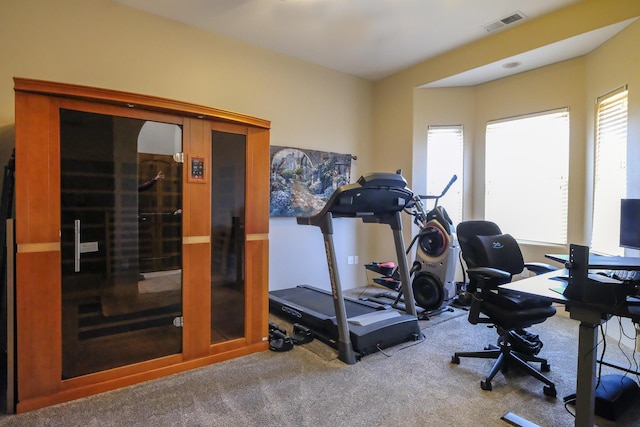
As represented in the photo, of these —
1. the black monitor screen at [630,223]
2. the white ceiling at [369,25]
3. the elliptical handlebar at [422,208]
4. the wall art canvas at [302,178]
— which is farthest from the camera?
the wall art canvas at [302,178]

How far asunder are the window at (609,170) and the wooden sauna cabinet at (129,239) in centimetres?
342

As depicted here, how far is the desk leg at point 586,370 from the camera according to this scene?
1.74 meters

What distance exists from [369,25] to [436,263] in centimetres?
274

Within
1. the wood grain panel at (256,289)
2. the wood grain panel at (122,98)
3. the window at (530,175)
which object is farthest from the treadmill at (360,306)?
the window at (530,175)

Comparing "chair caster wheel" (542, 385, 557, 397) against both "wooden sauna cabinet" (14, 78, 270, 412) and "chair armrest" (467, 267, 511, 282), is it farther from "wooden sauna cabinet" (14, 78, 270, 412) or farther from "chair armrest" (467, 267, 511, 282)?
"wooden sauna cabinet" (14, 78, 270, 412)

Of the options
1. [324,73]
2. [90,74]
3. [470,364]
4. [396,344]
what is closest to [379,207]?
[396,344]

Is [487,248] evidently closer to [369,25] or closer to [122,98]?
[369,25]

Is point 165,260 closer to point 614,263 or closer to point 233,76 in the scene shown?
point 233,76

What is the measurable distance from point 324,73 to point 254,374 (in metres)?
3.93

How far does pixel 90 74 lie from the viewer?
316cm

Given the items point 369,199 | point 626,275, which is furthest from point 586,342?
point 369,199

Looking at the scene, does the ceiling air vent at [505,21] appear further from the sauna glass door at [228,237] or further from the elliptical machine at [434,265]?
the sauna glass door at [228,237]

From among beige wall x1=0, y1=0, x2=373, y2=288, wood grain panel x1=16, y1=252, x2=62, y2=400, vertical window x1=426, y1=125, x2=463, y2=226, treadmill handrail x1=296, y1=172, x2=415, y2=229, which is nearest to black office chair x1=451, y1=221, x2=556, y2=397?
treadmill handrail x1=296, y1=172, x2=415, y2=229

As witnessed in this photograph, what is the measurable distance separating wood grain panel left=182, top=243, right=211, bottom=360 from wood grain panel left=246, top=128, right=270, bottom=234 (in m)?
0.44
